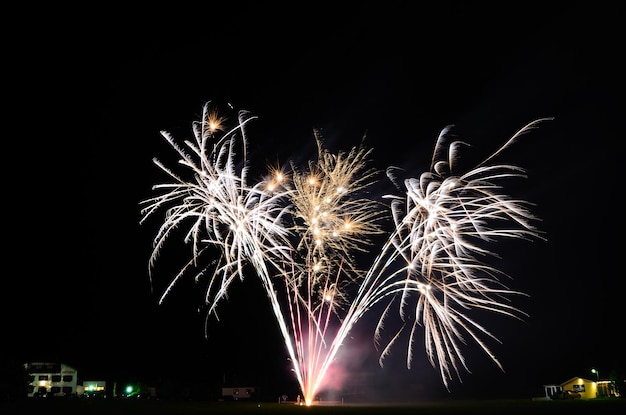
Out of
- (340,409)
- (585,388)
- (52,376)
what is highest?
(52,376)

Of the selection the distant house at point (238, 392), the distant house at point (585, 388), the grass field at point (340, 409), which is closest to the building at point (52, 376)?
the distant house at point (238, 392)

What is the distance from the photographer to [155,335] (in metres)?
67.9

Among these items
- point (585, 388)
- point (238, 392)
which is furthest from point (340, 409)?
point (238, 392)

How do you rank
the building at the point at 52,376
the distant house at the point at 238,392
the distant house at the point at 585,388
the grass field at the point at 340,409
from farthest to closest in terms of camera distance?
the building at the point at 52,376 → the distant house at the point at 238,392 → the distant house at the point at 585,388 → the grass field at the point at 340,409

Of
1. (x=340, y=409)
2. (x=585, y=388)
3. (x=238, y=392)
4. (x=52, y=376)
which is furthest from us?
(x=52, y=376)

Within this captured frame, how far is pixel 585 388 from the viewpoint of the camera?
4594cm

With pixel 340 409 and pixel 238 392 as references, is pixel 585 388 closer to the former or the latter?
pixel 340 409

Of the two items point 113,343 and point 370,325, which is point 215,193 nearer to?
point 370,325

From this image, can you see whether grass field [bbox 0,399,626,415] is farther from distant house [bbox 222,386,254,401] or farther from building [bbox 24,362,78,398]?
building [bbox 24,362,78,398]

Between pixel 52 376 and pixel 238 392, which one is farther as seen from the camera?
pixel 52 376

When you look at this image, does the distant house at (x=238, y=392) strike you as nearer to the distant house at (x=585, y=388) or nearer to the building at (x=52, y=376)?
the distant house at (x=585, y=388)

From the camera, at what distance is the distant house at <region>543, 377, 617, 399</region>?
4538cm

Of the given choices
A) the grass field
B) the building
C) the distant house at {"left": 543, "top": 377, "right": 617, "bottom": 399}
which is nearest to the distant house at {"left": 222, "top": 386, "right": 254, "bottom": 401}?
the distant house at {"left": 543, "top": 377, "right": 617, "bottom": 399}

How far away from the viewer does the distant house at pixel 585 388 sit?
149 ft
